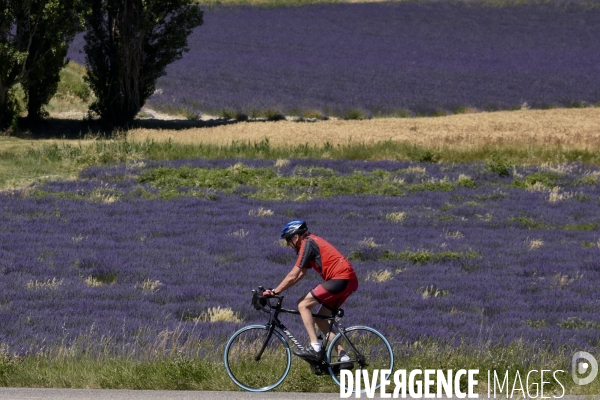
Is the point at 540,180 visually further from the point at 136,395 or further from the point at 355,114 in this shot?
the point at 355,114

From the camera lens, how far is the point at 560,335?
12.7 m

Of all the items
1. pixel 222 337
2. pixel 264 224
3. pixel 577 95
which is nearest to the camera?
pixel 222 337

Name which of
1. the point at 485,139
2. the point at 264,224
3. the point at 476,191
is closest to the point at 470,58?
the point at 485,139

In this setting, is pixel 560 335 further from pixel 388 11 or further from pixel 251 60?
pixel 388 11

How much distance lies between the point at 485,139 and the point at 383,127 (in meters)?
6.52

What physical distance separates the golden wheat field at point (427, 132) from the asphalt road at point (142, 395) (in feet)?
83.6

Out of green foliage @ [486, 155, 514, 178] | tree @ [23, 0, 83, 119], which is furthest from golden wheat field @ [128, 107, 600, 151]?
tree @ [23, 0, 83, 119]

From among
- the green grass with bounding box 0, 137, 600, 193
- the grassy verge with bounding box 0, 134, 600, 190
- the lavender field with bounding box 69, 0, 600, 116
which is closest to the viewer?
the green grass with bounding box 0, 137, 600, 193

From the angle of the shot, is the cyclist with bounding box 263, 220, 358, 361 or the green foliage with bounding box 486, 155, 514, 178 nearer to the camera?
the cyclist with bounding box 263, 220, 358, 361

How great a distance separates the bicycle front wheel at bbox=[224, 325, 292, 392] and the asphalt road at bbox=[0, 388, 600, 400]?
0.18 meters

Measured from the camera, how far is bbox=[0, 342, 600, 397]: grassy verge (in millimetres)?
9891

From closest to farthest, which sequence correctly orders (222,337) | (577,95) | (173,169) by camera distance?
(222,337) < (173,169) < (577,95)

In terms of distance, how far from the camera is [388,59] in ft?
222

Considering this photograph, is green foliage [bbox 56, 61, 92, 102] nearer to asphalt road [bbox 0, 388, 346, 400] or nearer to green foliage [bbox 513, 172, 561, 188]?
green foliage [bbox 513, 172, 561, 188]
